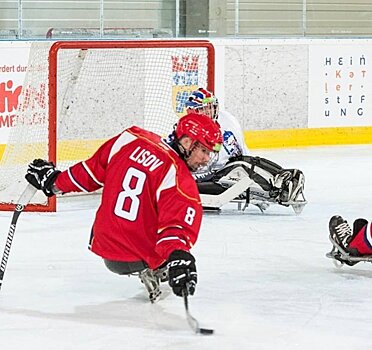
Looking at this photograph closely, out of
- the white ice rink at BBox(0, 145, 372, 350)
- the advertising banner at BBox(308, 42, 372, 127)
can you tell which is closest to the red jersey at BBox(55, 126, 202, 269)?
the white ice rink at BBox(0, 145, 372, 350)

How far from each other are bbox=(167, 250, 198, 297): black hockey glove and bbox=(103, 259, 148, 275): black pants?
491mm

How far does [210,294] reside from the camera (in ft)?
14.6

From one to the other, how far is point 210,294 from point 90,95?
10.8 ft

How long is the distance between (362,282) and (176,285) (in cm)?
140

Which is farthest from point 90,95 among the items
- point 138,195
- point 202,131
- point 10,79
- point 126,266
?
point 202,131

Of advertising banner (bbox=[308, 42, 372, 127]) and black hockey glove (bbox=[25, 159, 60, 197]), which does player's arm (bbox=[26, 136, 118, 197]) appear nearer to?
black hockey glove (bbox=[25, 159, 60, 197])

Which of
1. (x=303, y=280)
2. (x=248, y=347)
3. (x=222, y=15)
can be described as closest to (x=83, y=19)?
(x=222, y=15)

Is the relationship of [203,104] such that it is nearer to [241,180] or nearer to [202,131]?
[241,180]

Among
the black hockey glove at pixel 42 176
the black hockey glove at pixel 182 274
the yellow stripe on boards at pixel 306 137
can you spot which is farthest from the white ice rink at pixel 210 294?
the yellow stripe on boards at pixel 306 137

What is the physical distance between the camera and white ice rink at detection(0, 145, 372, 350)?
376cm

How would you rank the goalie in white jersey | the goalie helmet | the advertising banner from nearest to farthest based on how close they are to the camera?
the goalie helmet
the goalie in white jersey
the advertising banner

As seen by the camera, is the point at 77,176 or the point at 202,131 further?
the point at 77,176

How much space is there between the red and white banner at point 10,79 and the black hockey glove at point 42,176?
3890 millimetres

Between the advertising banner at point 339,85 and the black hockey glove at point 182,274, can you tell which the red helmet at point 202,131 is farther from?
the advertising banner at point 339,85
